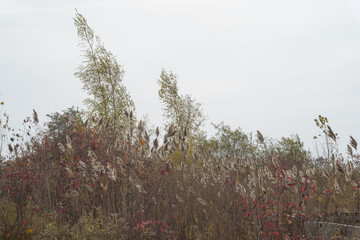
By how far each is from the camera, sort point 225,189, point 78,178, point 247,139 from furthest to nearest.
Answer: point 247,139 → point 78,178 → point 225,189

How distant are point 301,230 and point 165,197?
2.18 m

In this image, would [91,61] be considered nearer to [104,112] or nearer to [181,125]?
[104,112]

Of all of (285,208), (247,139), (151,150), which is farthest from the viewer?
(247,139)

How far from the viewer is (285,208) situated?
184 inches

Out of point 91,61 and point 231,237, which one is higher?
point 91,61

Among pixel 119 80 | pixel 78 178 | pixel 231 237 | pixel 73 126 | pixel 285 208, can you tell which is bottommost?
pixel 231 237

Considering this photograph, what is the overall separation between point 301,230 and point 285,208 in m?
0.41

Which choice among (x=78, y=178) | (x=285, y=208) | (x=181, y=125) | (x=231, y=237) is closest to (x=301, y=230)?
(x=285, y=208)

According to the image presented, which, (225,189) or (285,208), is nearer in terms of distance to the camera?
(285,208)

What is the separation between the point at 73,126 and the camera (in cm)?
1068

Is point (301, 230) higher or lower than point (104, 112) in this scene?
lower

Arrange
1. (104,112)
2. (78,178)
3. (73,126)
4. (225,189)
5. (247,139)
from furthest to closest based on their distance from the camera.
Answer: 1. (247,139)
2. (104,112)
3. (73,126)
4. (78,178)
5. (225,189)

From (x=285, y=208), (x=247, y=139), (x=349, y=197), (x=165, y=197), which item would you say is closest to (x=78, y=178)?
(x=165, y=197)

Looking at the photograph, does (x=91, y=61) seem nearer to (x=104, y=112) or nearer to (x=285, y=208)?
(x=104, y=112)
